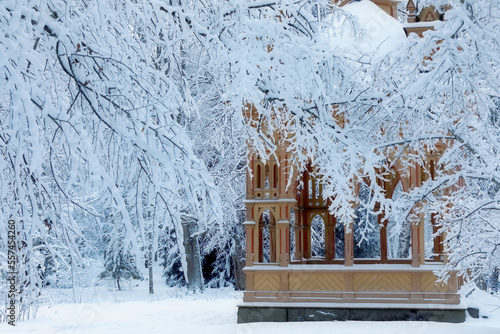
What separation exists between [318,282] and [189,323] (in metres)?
2.94

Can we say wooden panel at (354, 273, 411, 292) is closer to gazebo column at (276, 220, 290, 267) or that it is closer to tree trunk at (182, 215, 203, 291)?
gazebo column at (276, 220, 290, 267)

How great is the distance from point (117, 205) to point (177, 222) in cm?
42

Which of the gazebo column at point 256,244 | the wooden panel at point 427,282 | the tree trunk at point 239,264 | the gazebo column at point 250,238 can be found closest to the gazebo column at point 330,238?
the gazebo column at point 256,244

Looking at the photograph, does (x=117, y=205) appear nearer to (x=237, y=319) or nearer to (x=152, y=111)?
(x=152, y=111)

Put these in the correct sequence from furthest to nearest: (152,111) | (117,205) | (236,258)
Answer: (236,258)
(152,111)
(117,205)

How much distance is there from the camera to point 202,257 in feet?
96.4

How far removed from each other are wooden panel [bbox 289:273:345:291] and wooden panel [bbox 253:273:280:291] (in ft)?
1.04

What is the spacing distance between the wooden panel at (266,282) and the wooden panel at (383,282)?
173cm

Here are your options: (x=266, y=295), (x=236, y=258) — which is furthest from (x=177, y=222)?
(x=236, y=258)

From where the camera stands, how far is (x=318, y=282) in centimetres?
1509

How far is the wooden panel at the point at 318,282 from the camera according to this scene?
15.1 m

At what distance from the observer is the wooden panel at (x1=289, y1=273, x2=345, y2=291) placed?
49.4 ft

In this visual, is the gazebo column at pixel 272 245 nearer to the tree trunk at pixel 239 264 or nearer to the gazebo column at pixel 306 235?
the gazebo column at pixel 306 235

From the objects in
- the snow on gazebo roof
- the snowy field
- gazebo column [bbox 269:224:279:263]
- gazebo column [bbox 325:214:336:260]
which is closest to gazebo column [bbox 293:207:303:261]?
gazebo column [bbox 325:214:336:260]
